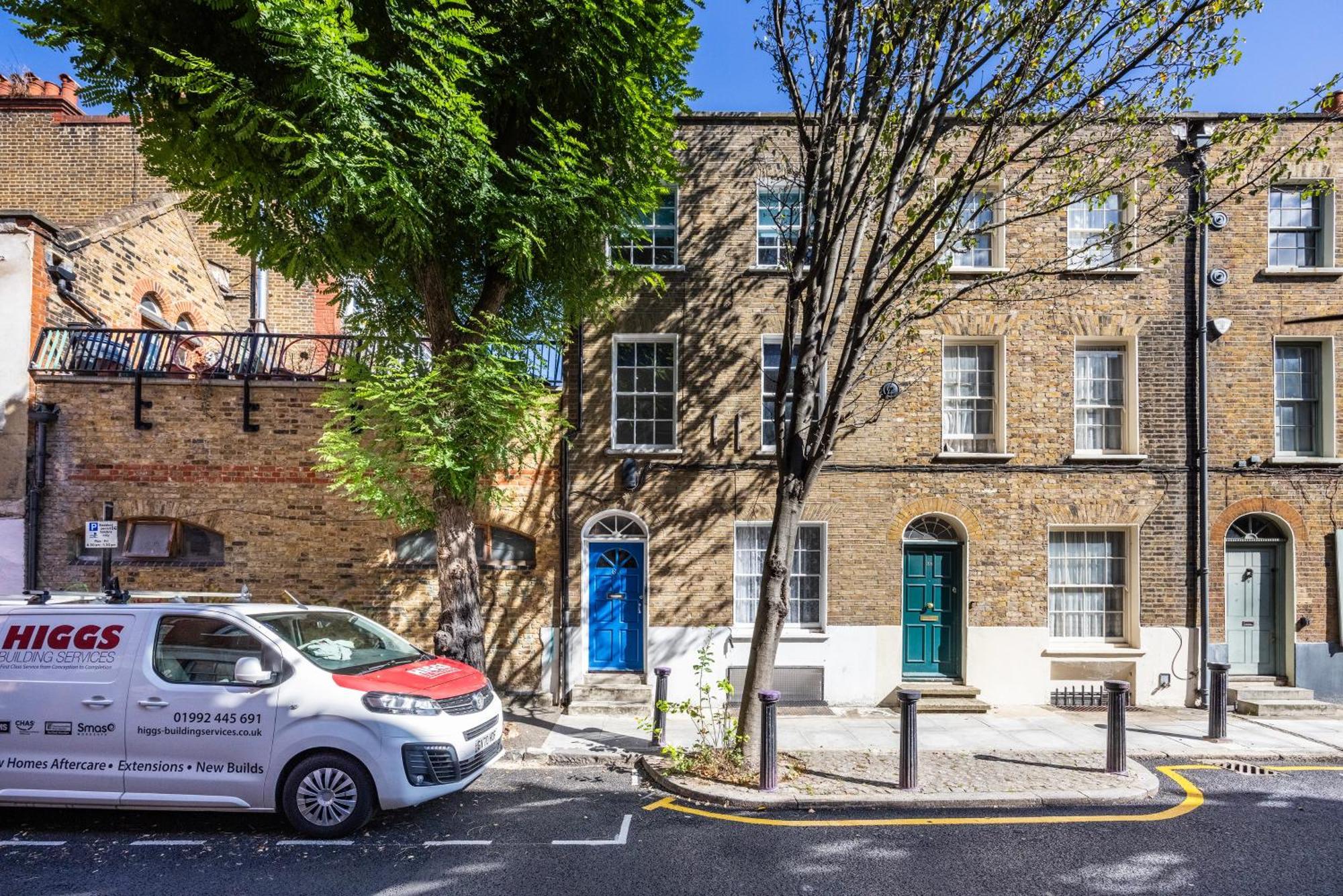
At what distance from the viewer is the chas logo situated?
223 inches

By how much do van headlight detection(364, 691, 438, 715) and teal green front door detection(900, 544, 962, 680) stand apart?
293 inches

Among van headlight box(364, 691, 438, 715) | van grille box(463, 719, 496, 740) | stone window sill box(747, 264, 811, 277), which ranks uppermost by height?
stone window sill box(747, 264, 811, 277)

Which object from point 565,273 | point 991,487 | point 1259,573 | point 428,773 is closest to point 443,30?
point 565,273

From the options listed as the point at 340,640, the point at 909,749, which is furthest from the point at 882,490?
the point at 340,640

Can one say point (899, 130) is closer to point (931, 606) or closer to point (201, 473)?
point (931, 606)

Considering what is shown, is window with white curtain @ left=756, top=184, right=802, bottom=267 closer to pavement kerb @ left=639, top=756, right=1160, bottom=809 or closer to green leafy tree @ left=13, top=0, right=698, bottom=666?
green leafy tree @ left=13, top=0, right=698, bottom=666

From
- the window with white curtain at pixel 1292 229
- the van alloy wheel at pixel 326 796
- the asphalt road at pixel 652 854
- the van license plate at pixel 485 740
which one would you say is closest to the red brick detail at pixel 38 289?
the asphalt road at pixel 652 854

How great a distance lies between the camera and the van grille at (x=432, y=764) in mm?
5438

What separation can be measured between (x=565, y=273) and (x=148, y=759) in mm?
6152

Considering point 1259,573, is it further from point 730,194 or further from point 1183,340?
point 730,194

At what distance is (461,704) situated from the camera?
6004 millimetres

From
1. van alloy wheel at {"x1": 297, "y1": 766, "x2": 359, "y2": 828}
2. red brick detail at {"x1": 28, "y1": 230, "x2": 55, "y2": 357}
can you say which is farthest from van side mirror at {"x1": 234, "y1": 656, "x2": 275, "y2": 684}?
red brick detail at {"x1": 28, "y1": 230, "x2": 55, "y2": 357}

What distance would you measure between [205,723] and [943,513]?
9.61 meters

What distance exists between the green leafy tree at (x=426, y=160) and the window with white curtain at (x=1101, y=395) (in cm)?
756
